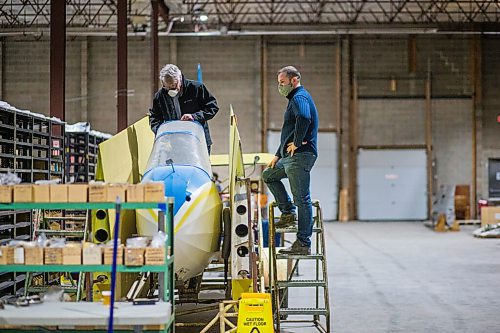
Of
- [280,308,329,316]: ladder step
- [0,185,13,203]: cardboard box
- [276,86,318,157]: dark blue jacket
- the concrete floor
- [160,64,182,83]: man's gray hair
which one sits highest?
[160,64,182,83]: man's gray hair

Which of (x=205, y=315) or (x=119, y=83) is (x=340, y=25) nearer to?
(x=119, y=83)

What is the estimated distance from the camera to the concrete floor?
871 cm

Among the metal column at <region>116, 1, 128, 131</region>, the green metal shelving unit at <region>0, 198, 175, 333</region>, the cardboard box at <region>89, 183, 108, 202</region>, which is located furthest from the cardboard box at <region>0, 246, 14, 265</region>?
the metal column at <region>116, 1, 128, 131</region>

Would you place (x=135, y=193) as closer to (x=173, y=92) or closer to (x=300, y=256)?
(x=173, y=92)

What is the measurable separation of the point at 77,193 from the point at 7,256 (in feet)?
2.40

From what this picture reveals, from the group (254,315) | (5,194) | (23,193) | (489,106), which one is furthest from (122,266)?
(489,106)

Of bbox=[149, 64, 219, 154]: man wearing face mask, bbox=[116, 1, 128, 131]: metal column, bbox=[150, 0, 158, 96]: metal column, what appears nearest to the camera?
bbox=[149, 64, 219, 154]: man wearing face mask

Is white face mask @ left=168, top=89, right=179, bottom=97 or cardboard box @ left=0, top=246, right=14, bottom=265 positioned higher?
white face mask @ left=168, top=89, right=179, bottom=97

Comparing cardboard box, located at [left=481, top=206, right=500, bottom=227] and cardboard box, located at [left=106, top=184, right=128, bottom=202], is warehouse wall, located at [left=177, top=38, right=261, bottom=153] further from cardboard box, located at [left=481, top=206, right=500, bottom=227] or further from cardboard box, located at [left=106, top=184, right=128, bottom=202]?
cardboard box, located at [left=106, top=184, right=128, bottom=202]

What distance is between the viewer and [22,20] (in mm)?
24812

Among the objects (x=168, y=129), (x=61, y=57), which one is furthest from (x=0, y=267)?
(x=61, y=57)

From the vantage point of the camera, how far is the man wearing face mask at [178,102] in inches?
297

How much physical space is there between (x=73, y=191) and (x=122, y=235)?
1273 millimetres

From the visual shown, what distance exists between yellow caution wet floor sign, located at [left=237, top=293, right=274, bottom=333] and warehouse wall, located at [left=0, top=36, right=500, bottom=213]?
20205 mm
